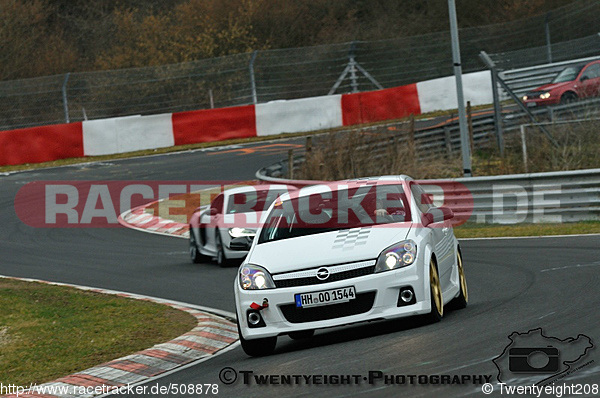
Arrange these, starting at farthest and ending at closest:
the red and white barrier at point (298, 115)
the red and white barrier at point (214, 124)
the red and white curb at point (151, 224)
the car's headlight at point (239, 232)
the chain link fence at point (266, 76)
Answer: the red and white barrier at point (298, 115)
the red and white barrier at point (214, 124)
the chain link fence at point (266, 76)
the red and white curb at point (151, 224)
the car's headlight at point (239, 232)

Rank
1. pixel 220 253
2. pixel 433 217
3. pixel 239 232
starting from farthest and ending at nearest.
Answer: pixel 220 253 < pixel 239 232 < pixel 433 217

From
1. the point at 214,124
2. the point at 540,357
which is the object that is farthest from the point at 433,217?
the point at 214,124

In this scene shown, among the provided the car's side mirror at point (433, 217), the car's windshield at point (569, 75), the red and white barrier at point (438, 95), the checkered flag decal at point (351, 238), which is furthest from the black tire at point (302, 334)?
the red and white barrier at point (438, 95)

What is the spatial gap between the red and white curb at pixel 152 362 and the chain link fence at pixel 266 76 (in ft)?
83.1

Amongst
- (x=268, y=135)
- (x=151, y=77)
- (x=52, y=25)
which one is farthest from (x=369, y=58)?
(x=52, y=25)

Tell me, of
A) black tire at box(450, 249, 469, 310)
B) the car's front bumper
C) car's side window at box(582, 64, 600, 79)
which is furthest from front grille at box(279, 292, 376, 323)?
car's side window at box(582, 64, 600, 79)

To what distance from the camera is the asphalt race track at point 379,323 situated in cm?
712

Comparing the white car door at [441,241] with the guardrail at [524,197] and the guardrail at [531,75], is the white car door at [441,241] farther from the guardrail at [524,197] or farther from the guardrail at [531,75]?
the guardrail at [531,75]

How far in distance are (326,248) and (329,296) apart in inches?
19.8

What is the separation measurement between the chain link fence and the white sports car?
86.9ft

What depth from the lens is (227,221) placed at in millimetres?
16797

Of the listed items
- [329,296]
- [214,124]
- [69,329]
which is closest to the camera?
[329,296]

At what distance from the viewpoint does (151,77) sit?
1468 inches

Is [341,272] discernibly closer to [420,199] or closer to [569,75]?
[420,199]
